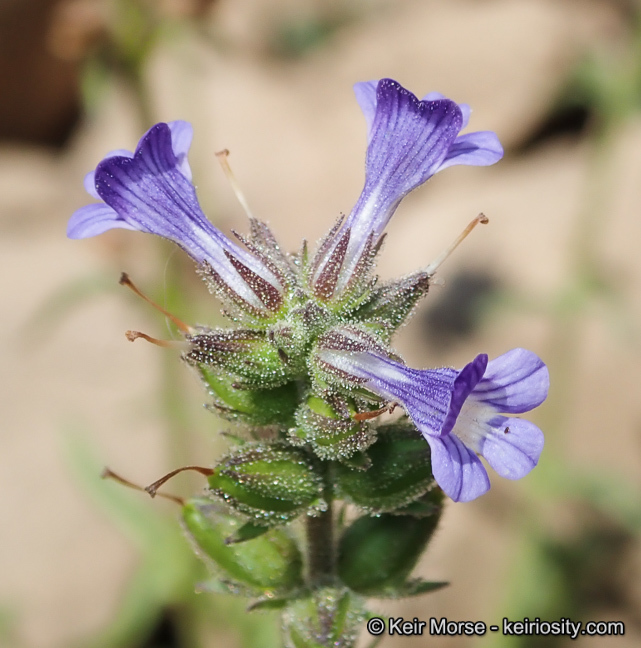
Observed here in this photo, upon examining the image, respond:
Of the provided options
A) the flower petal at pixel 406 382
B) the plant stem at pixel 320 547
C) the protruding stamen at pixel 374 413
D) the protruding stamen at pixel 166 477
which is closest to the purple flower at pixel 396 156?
the flower petal at pixel 406 382

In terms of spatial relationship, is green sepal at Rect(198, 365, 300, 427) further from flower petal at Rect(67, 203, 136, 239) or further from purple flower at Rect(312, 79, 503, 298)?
flower petal at Rect(67, 203, 136, 239)

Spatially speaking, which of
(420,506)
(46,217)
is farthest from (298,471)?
(46,217)

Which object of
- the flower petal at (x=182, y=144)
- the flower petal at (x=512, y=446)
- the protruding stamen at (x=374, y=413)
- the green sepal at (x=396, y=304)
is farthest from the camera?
the flower petal at (x=182, y=144)

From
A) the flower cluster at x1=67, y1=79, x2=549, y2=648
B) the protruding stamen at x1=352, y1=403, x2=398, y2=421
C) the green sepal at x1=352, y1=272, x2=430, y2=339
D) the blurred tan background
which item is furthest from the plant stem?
the blurred tan background

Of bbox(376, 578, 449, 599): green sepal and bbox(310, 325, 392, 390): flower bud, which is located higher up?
bbox(310, 325, 392, 390): flower bud

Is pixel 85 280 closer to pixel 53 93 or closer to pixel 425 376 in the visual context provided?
pixel 425 376

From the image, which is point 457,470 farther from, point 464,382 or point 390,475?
point 390,475

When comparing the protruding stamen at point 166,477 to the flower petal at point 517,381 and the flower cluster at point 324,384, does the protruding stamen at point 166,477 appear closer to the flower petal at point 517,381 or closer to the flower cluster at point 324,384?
the flower cluster at point 324,384
